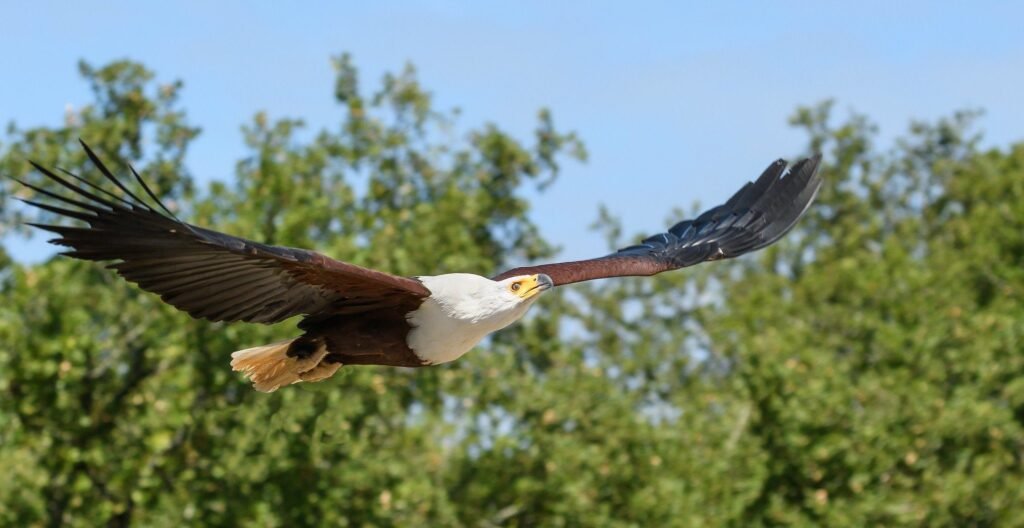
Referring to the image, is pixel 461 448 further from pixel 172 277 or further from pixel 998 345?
pixel 172 277

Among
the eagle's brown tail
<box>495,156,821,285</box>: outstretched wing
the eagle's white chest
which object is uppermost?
<box>495,156,821,285</box>: outstretched wing

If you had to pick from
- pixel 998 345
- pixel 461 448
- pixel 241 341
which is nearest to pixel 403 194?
pixel 461 448

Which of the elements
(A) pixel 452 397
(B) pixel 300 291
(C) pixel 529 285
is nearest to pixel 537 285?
(C) pixel 529 285

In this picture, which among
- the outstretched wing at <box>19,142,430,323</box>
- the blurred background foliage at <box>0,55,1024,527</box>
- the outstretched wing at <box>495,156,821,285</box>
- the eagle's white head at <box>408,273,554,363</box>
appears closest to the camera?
the outstretched wing at <box>19,142,430,323</box>

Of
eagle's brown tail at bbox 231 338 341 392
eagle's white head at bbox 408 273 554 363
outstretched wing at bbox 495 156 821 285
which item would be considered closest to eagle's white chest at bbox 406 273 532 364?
eagle's white head at bbox 408 273 554 363

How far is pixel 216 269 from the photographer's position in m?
7.53

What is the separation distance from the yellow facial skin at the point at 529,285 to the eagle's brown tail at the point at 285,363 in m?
0.86

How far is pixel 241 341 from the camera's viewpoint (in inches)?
523

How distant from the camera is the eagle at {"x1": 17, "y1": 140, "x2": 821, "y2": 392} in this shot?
717 cm

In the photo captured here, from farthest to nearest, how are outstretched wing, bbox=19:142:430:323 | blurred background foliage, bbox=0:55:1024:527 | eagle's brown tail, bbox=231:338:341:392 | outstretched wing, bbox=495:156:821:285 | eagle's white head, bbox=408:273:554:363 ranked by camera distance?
1. blurred background foliage, bbox=0:55:1024:527
2. outstretched wing, bbox=495:156:821:285
3. eagle's brown tail, bbox=231:338:341:392
4. eagle's white head, bbox=408:273:554:363
5. outstretched wing, bbox=19:142:430:323

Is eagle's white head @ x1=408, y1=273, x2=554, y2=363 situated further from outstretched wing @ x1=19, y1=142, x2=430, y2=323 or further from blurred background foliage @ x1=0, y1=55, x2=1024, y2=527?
blurred background foliage @ x1=0, y1=55, x2=1024, y2=527

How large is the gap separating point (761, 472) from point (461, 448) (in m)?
2.43

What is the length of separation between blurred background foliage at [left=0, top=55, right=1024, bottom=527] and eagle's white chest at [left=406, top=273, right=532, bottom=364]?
3897 millimetres

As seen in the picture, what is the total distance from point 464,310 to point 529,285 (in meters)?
0.28
